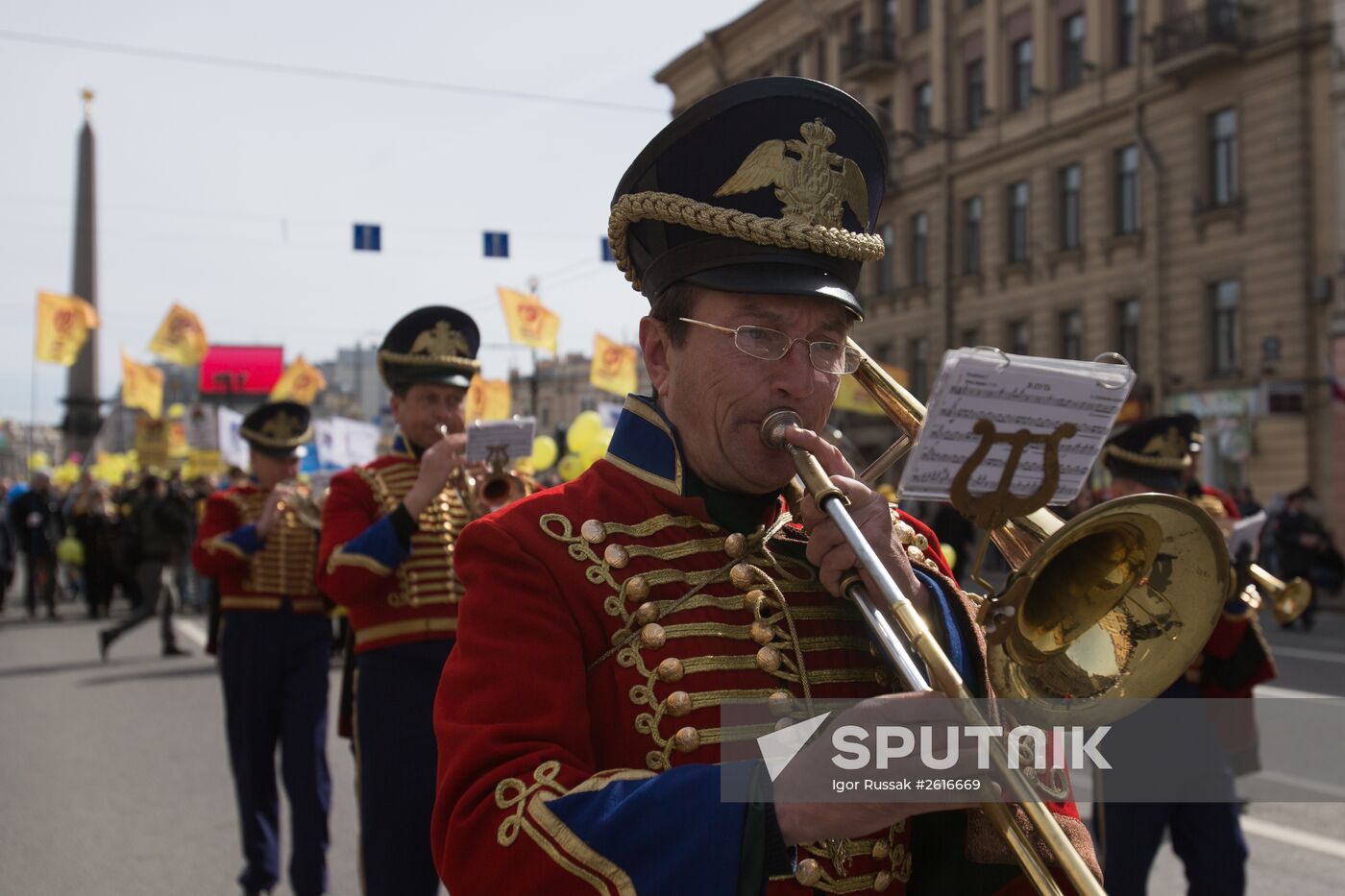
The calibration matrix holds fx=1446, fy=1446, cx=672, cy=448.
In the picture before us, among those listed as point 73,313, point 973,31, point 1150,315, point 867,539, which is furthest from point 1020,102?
point 867,539

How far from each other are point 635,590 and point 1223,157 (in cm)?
2662

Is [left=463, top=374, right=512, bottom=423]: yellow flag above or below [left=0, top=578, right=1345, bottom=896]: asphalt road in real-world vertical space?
above

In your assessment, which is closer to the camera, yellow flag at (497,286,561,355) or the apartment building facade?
yellow flag at (497,286,561,355)

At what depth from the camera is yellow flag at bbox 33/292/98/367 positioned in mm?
18266

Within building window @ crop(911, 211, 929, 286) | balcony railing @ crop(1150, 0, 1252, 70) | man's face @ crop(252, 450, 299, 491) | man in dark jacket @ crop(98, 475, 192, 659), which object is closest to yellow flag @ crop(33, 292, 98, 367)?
man in dark jacket @ crop(98, 475, 192, 659)

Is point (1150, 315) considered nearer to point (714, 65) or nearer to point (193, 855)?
point (714, 65)

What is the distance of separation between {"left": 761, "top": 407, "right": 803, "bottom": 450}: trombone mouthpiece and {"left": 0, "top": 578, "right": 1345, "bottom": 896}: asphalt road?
4.65m

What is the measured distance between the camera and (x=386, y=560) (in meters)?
4.75

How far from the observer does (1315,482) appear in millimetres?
24078

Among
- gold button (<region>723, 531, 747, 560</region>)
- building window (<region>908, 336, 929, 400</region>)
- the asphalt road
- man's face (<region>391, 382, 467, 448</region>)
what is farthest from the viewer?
building window (<region>908, 336, 929, 400</region>)

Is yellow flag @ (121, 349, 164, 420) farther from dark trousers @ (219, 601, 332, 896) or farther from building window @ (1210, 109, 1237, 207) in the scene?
building window @ (1210, 109, 1237, 207)

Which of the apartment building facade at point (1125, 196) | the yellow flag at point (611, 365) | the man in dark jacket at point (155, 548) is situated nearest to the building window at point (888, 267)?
the apartment building facade at point (1125, 196)

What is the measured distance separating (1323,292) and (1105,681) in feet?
77.9

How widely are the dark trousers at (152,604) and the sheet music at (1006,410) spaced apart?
14.2 metres
